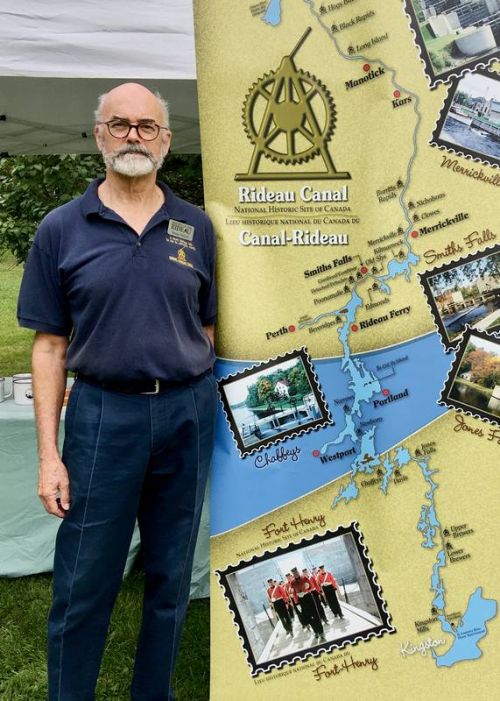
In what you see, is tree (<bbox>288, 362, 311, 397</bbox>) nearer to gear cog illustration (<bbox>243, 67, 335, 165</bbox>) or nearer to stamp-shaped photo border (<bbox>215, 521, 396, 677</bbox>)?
stamp-shaped photo border (<bbox>215, 521, 396, 677</bbox>)

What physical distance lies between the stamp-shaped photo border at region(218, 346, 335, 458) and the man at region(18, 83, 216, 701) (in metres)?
0.07

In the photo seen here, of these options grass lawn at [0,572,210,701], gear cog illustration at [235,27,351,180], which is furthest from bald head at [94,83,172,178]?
grass lawn at [0,572,210,701]

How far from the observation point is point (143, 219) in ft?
5.79

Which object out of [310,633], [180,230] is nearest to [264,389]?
[180,230]

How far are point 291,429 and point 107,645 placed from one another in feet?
4.20

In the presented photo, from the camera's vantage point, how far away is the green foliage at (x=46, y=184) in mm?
5285

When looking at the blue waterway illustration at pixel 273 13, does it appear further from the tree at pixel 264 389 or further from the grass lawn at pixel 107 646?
the grass lawn at pixel 107 646

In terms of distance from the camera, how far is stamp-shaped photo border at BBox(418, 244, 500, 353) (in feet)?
5.92

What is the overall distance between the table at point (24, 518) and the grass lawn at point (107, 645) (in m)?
0.09

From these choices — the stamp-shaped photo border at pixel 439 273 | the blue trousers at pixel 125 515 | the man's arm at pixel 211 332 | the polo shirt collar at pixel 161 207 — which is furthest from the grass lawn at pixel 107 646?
the polo shirt collar at pixel 161 207

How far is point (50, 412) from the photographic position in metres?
1.80

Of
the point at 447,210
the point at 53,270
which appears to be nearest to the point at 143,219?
the point at 53,270

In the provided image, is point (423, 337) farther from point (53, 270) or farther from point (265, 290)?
point (53, 270)

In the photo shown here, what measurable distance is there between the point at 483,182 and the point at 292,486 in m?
0.92
